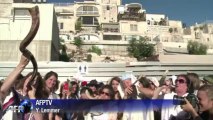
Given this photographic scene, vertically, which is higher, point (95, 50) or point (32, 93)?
point (32, 93)

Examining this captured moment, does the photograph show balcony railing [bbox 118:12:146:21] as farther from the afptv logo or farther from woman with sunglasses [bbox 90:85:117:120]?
the afptv logo

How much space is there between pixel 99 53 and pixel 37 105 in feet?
273

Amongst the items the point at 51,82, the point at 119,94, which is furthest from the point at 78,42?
the point at 51,82

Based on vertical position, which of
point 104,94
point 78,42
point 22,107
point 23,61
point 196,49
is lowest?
point 196,49

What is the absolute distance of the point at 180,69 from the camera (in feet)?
90.0

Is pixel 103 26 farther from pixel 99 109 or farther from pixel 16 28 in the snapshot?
pixel 99 109

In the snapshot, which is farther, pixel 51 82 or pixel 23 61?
pixel 51 82

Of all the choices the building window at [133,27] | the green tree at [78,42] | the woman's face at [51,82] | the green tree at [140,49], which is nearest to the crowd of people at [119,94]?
the woman's face at [51,82]

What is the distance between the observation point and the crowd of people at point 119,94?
5.21m

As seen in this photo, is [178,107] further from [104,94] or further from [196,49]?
[196,49]

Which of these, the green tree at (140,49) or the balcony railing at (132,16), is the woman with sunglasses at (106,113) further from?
the balcony railing at (132,16)

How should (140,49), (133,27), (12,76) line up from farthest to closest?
1. (133,27)
2. (140,49)
3. (12,76)

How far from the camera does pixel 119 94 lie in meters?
8.01

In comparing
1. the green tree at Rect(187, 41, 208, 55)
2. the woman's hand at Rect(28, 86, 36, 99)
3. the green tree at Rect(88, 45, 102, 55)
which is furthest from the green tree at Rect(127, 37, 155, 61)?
the woman's hand at Rect(28, 86, 36, 99)
